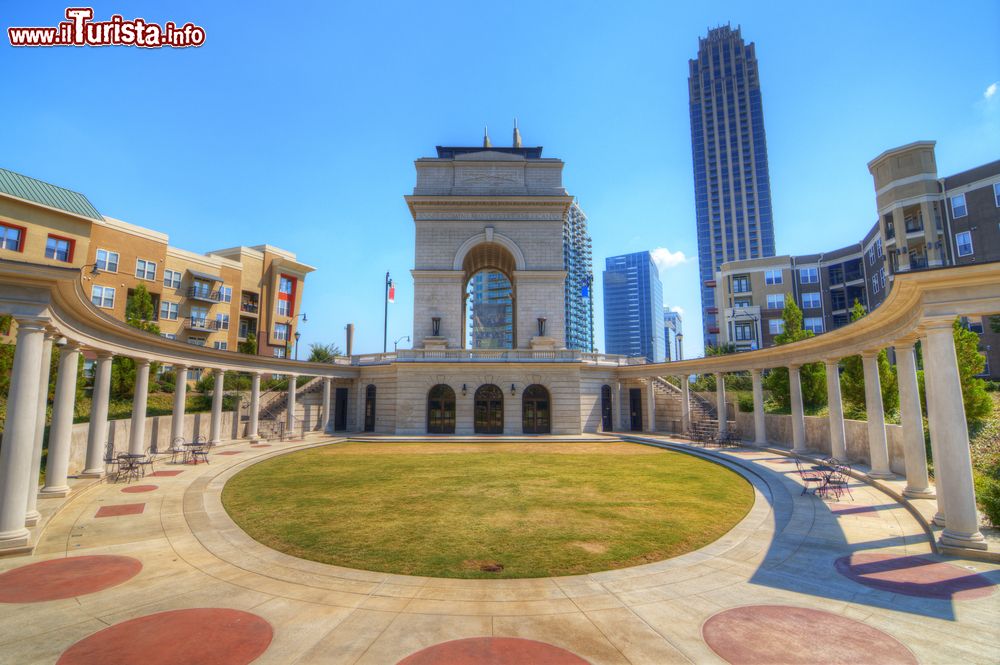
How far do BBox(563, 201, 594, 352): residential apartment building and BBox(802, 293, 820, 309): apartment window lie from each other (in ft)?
259

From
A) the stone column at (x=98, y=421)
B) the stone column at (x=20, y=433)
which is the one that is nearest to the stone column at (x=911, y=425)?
the stone column at (x=20, y=433)

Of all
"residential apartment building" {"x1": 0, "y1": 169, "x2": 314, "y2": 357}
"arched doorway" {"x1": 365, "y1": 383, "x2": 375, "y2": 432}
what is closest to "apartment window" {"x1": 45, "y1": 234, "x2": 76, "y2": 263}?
"residential apartment building" {"x1": 0, "y1": 169, "x2": 314, "y2": 357}

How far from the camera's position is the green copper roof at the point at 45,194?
36.8 meters

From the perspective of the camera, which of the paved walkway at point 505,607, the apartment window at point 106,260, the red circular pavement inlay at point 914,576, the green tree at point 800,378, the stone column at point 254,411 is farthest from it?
the apartment window at point 106,260

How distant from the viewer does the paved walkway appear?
6.36m

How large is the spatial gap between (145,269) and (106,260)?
3.38 meters

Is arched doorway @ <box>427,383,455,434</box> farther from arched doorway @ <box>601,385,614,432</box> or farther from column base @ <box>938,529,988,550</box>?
column base @ <box>938,529,988,550</box>

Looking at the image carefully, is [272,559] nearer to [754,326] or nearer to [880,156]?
[880,156]

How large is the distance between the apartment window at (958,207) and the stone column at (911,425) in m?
41.4

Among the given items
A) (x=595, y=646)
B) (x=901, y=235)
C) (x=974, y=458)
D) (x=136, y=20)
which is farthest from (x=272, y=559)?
(x=901, y=235)

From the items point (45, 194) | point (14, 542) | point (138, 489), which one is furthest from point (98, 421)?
point (45, 194)

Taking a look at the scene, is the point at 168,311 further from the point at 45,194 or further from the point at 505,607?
the point at 505,607

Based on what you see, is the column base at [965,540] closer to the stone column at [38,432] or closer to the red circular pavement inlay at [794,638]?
the red circular pavement inlay at [794,638]

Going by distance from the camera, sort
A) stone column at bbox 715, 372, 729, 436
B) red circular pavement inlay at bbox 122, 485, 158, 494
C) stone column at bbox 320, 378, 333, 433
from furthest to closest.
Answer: stone column at bbox 320, 378, 333, 433
stone column at bbox 715, 372, 729, 436
red circular pavement inlay at bbox 122, 485, 158, 494
